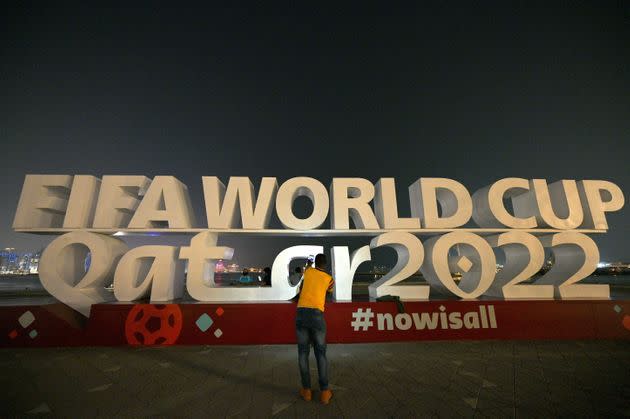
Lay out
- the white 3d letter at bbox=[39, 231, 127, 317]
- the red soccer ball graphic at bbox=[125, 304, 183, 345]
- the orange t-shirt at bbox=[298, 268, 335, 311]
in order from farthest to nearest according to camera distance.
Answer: the white 3d letter at bbox=[39, 231, 127, 317] → the red soccer ball graphic at bbox=[125, 304, 183, 345] → the orange t-shirt at bbox=[298, 268, 335, 311]

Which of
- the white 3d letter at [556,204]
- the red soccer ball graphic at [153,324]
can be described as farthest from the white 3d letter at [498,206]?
the red soccer ball graphic at [153,324]

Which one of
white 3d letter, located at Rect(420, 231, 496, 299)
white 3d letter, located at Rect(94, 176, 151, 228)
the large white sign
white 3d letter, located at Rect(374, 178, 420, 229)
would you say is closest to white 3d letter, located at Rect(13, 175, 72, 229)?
the large white sign

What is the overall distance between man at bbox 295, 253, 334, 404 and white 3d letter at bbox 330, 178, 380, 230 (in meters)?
3.72

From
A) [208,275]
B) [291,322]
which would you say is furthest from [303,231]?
[208,275]

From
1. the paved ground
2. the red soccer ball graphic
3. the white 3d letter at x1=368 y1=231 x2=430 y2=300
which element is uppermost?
the white 3d letter at x1=368 y1=231 x2=430 y2=300

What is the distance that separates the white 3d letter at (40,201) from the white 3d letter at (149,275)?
239cm

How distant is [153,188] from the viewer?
778cm

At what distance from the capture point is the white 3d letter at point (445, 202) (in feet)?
26.5

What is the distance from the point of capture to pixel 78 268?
7793mm

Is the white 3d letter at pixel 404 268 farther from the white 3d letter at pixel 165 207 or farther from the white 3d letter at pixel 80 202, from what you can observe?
the white 3d letter at pixel 80 202

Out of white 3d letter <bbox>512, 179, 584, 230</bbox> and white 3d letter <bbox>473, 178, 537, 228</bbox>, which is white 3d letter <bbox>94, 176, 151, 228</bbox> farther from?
white 3d letter <bbox>512, 179, 584, 230</bbox>

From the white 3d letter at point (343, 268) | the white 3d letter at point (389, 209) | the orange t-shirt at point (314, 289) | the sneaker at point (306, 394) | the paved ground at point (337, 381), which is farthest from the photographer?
the white 3d letter at point (389, 209)

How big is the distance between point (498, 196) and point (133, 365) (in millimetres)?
9515

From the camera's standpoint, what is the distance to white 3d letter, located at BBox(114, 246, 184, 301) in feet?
24.2
